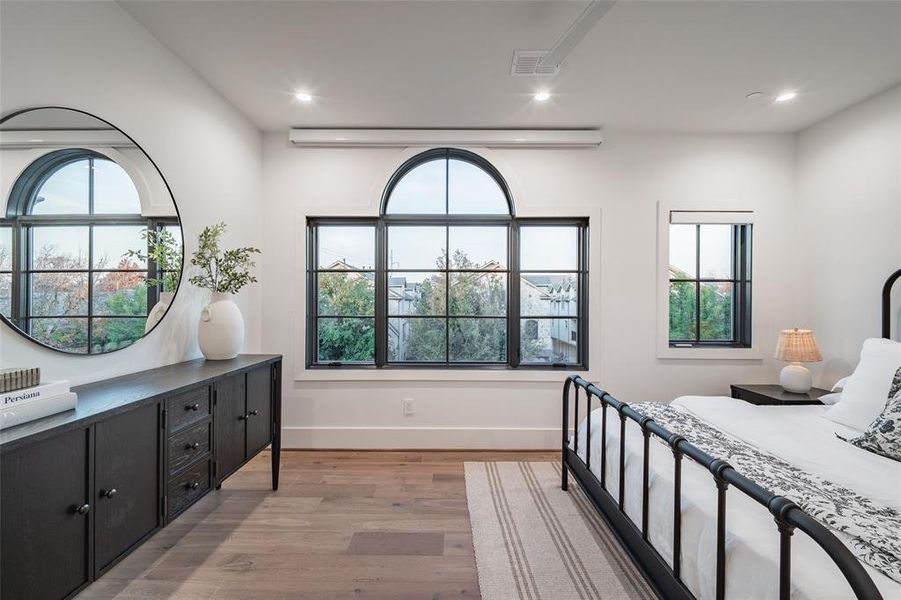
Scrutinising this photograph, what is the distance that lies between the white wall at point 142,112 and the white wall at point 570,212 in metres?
0.33

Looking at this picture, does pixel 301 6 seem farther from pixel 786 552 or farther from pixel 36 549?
pixel 786 552

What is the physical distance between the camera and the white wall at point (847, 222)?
2.71 metres

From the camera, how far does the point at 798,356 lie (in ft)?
9.72

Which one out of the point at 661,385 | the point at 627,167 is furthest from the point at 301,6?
the point at 661,385

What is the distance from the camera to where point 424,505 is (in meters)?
2.49

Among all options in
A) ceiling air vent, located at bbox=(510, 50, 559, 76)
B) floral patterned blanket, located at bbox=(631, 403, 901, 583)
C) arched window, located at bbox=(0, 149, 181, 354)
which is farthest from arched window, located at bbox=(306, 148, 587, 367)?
floral patterned blanket, located at bbox=(631, 403, 901, 583)

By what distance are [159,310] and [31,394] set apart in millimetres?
1041

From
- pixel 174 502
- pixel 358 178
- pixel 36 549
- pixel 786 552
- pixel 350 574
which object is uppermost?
pixel 358 178

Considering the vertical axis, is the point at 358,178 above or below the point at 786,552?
above

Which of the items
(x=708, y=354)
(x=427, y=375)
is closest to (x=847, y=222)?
(x=708, y=354)

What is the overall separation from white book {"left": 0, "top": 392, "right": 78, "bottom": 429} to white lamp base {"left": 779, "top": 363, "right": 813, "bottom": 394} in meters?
4.12

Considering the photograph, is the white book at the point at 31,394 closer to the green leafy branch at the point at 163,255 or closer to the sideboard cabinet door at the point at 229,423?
the sideboard cabinet door at the point at 229,423

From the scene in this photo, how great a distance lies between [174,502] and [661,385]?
134 inches

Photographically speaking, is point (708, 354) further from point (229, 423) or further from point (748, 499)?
point (229, 423)
